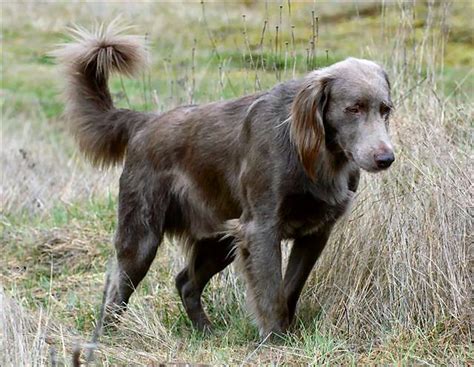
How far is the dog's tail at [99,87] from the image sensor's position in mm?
6816

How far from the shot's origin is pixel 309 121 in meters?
5.61

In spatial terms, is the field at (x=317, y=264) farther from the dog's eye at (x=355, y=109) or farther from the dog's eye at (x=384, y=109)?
the dog's eye at (x=355, y=109)

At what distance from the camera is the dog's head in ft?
18.2

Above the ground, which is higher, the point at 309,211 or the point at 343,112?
the point at 343,112

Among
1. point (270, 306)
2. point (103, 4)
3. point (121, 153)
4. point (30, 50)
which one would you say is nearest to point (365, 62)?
point (270, 306)

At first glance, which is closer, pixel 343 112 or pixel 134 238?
pixel 343 112

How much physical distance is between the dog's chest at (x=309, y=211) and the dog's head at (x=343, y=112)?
208mm

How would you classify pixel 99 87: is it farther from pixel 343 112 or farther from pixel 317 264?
pixel 343 112

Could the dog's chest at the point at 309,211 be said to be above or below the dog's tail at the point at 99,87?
below

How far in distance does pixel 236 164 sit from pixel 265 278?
66cm

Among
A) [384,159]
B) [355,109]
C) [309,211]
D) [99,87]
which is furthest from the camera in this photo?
[99,87]

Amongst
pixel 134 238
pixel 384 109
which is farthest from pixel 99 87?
pixel 384 109

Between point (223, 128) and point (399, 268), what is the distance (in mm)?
1265

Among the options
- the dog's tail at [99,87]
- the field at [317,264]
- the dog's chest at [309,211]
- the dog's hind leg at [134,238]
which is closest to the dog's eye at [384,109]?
the dog's chest at [309,211]
